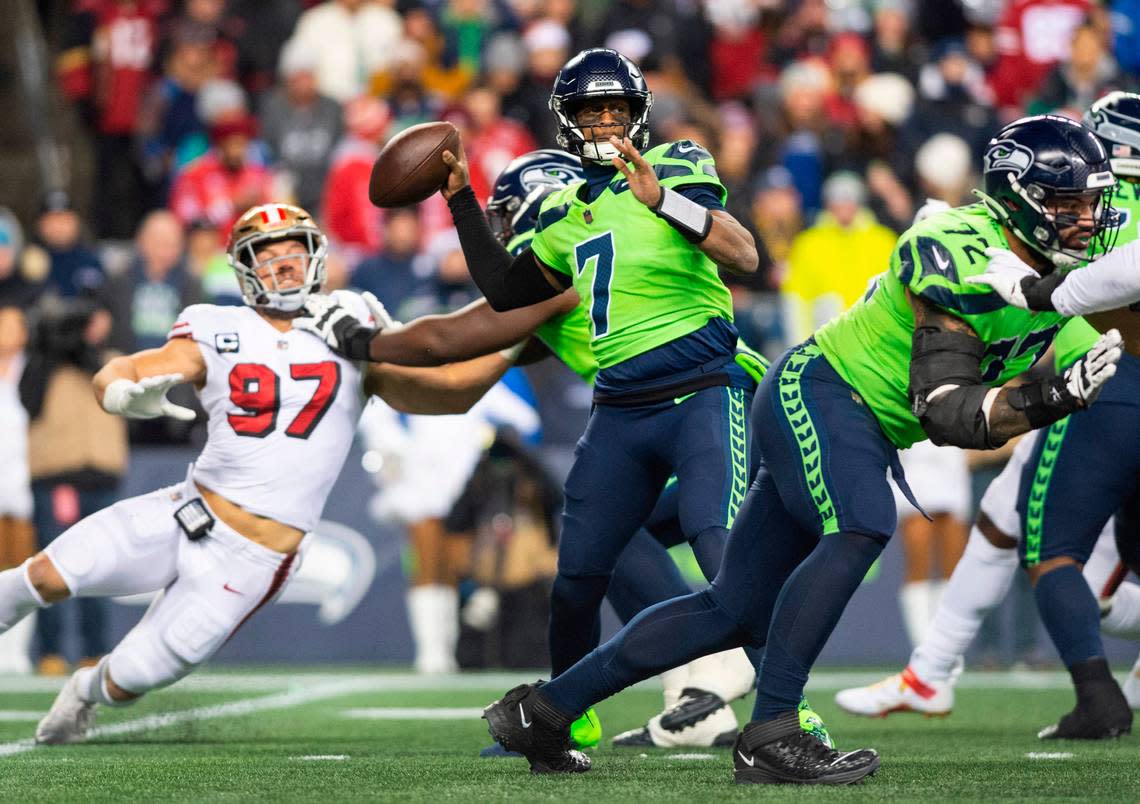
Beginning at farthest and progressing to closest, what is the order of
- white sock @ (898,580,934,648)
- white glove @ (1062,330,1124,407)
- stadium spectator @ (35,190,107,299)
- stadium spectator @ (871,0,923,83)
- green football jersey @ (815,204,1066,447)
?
stadium spectator @ (871,0,923,83) → stadium spectator @ (35,190,107,299) → white sock @ (898,580,934,648) → green football jersey @ (815,204,1066,447) → white glove @ (1062,330,1124,407)

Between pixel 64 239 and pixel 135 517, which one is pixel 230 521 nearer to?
pixel 135 517

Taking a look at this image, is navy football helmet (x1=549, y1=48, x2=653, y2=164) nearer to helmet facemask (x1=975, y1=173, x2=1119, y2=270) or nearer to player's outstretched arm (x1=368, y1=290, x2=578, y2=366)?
player's outstretched arm (x1=368, y1=290, x2=578, y2=366)

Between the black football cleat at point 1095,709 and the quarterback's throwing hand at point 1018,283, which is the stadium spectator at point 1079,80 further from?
the quarterback's throwing hand at point 1018,283

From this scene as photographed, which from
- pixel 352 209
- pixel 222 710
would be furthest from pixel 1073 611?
pixel 352 209

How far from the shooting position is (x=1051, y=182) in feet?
14.5

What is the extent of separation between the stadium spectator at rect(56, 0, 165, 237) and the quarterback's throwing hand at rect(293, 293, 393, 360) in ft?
22.2

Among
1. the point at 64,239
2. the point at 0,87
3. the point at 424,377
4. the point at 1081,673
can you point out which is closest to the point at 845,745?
the point at 1081,673

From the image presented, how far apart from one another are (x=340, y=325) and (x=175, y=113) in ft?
23.1

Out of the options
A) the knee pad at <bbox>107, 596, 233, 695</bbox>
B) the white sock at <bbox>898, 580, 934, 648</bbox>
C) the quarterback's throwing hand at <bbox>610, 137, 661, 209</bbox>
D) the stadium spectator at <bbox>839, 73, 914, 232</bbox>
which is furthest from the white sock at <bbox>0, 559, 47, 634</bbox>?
the stadium spectator at <bbox>839, 73, 914, 232</bbox>

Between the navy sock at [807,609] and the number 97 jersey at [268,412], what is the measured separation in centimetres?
213

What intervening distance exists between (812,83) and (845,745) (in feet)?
23.7

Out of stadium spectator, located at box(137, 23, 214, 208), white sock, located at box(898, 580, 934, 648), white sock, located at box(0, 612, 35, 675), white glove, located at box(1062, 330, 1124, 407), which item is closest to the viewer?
white glove, located at box(1062, 330, 1124, 407)

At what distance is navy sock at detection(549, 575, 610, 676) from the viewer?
211 inches

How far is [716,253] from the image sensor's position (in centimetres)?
505
